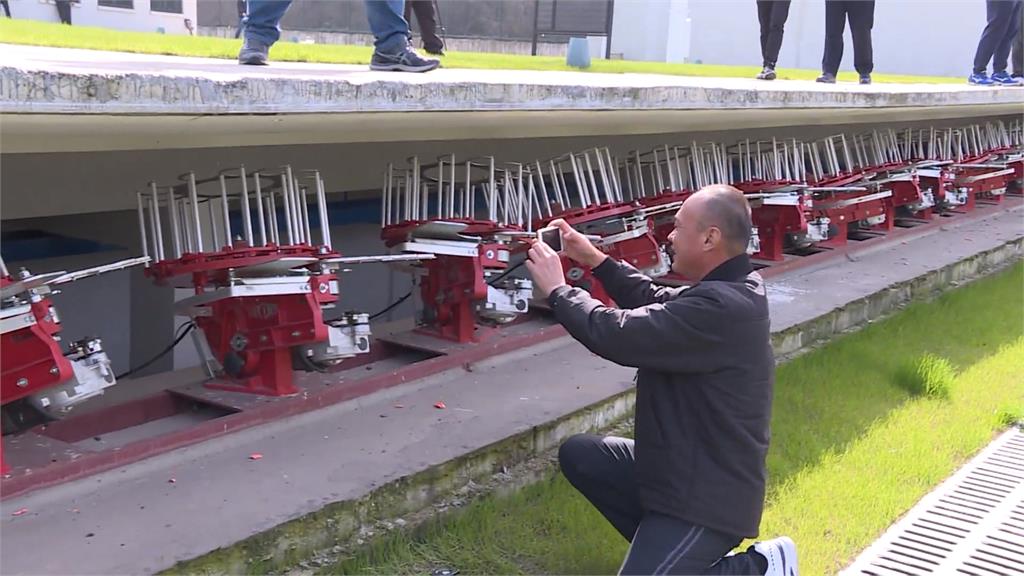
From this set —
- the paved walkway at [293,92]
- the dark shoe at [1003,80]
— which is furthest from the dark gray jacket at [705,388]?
the dark shoe at [1003,80]

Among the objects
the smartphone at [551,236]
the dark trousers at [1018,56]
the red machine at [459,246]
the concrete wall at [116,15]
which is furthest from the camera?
the concrete wall at [116,15]

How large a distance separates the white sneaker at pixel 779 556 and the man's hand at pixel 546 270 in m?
0.87

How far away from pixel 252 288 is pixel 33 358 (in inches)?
28.0

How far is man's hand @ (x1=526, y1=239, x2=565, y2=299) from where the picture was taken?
102 inches

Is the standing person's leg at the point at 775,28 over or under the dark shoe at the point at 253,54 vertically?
over

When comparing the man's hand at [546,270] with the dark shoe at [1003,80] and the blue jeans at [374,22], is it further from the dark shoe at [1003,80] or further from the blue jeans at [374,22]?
the dark shoe at [1003,80]

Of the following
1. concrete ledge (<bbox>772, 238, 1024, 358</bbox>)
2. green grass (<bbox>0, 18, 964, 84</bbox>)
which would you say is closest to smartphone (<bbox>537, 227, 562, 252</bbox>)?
concrete ledge (<bbox>772, 238, 1024, 358</bbox>)

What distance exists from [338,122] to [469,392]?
4.11 ft

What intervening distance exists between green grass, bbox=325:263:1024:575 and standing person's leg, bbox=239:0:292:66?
2237 mm

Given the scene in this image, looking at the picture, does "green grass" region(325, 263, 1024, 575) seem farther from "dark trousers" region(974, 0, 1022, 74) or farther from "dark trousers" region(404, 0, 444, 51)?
"dark trousers" region(974, 0, 1022, 74)

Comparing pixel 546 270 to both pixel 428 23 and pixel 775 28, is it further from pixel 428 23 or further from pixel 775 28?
pixel 775 28

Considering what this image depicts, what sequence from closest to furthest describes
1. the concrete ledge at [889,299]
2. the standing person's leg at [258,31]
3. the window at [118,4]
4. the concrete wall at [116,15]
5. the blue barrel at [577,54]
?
the standing person's leg at [258,31]
the concrete ledge at [889,299]
the blue barrel at [577,54]
the concrete wall at [116,15]
the window at [118,4]

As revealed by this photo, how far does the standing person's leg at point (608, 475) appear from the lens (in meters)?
2.77

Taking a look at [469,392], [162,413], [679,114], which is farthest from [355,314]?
[679,114]
